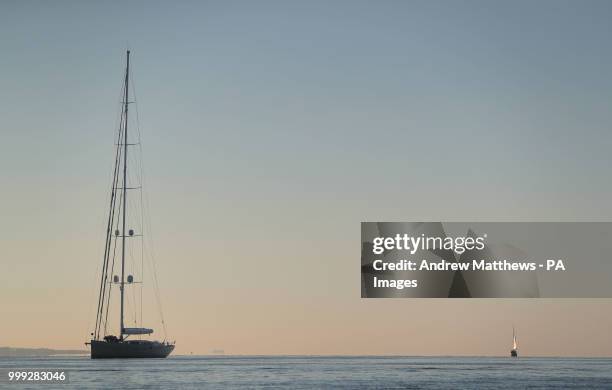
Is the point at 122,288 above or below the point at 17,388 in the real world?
above

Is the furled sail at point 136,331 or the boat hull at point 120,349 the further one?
the furled sail at point 136,331

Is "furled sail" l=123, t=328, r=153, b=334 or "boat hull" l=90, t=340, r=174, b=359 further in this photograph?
"furled sail" l=123, t=328, r=153, b=334

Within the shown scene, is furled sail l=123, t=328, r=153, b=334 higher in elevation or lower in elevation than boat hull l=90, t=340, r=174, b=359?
higher

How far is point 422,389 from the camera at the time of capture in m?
80.0

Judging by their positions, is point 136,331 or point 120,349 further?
point 136,331

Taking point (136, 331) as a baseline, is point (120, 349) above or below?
below

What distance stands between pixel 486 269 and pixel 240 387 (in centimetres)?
2438

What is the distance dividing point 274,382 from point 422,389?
16295 mm

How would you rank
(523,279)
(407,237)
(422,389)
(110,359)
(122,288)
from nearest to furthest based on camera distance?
(407,237)
(523,279)
(422,389)
(122,288)
(110,359)

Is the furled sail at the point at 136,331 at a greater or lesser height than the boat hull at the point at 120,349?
greater

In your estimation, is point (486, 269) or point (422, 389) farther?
point (422, 389)

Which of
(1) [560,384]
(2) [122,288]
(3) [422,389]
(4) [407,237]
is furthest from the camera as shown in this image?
(2) [122,288]

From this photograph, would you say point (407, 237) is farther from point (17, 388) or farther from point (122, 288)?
point (122, 288)

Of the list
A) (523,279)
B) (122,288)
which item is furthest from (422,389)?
(122,288)
